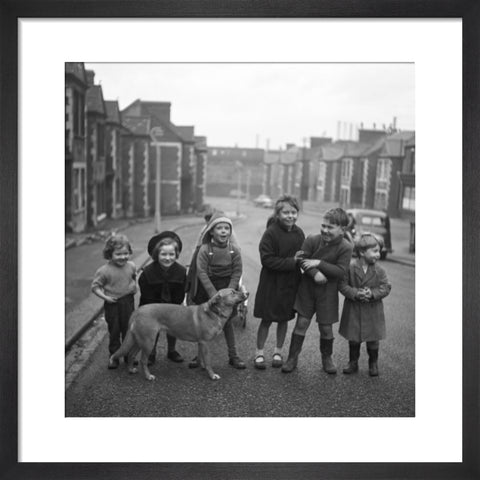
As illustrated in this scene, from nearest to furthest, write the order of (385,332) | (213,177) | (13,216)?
(13,216)
(385,332)
(213,177)

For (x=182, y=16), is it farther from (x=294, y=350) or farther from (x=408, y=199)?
(x=294, y=350)

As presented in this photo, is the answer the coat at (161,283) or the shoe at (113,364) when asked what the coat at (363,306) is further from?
the shoe at (113,364)

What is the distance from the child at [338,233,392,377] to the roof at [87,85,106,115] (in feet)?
6.12

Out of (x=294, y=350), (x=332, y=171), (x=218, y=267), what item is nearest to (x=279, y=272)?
(x=218, y=267)

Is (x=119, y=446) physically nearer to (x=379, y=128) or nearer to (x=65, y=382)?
(x=65, y=382)

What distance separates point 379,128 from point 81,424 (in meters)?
2.62

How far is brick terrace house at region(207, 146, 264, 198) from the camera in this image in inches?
163

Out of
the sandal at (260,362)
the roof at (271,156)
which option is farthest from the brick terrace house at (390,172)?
the sandal at (260,362)

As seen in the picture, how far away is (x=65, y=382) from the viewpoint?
361 centimetres

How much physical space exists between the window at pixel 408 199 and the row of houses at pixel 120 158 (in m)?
1.34

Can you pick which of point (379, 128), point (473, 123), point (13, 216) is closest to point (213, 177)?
point (379, 128)

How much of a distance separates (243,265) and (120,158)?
1.32 metres

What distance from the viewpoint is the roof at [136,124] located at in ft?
12.7

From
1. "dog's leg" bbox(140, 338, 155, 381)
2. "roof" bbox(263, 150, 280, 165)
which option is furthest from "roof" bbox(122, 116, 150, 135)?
"dog's leg" bbox(140, 338, 155, 381)
